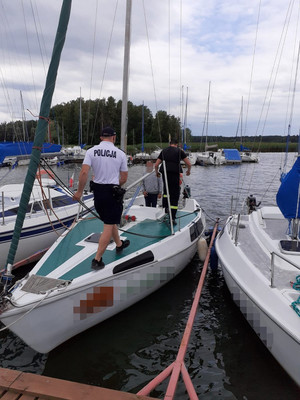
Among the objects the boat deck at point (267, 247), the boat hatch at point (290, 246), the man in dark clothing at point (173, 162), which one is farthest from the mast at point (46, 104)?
the boat hatch at point (290, 246)

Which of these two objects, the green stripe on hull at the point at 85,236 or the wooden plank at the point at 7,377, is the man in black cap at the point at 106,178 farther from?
the wooden plank at the point at 7,377

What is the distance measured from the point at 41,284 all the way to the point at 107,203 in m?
1.44

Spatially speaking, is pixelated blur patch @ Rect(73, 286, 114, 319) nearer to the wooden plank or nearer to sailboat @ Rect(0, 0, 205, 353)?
sailboat @ Rect(0, 0, 205, 353)

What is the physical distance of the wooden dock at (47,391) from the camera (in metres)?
3.07

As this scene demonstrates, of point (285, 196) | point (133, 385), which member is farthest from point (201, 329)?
point (285, 196)

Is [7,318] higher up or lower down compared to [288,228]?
lower down

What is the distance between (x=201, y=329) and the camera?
5.48m

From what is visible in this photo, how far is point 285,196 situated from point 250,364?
278 centimetres

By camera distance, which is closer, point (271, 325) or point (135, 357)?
point (271, 325)

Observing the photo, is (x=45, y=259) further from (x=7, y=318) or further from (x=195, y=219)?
(x=195, y=219)

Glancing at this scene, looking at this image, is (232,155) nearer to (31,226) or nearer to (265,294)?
(31,226)

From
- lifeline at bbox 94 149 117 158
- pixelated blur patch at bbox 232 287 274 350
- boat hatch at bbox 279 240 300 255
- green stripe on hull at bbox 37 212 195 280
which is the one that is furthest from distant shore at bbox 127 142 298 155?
pixelated blur patch at bbox 232 287 274 350

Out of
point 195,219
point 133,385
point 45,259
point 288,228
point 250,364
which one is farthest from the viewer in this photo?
point 195,219

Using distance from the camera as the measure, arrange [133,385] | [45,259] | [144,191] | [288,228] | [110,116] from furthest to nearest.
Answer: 1. [110,116]
2. [144,191]
3. [288,228]
4. [45,259]
5. [133,385]
